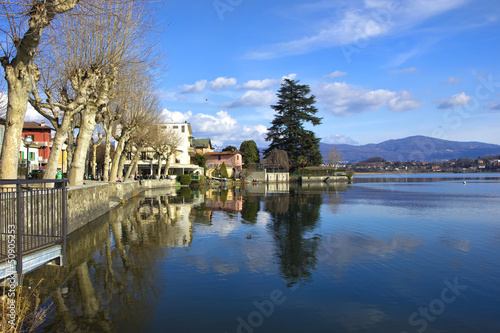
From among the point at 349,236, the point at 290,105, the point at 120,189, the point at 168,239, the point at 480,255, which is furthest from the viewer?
the point at 290,105

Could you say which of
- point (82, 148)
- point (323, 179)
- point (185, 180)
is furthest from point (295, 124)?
point (82, 148)

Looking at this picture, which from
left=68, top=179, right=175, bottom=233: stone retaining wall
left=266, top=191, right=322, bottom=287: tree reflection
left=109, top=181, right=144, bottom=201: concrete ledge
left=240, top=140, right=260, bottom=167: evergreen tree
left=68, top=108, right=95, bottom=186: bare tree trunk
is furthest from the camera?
left=240, top=140, right=260, bottom=167: evergreen tree

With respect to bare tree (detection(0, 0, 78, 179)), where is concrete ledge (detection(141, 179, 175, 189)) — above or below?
below

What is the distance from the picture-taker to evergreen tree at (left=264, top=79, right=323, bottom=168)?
8856 cm

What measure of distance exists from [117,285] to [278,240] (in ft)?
24.2

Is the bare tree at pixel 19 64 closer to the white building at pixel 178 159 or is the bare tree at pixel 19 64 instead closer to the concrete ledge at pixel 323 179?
the white building at pixel 178 159

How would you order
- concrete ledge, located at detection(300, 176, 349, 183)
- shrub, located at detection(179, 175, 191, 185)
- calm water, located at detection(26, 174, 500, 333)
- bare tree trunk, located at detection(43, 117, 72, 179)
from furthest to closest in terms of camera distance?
1. concrete ledge, located at detection(300, 176, 349, 183)
2. shrub, located at detection(179, 175, 191, 185)
3. bare tree trunk, located at detection(43, 117, 72, 179)
4. calm water, located at detection(26, 174, 500, 333)

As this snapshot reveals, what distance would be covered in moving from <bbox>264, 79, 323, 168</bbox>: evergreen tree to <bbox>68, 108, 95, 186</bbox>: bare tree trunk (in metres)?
69.9

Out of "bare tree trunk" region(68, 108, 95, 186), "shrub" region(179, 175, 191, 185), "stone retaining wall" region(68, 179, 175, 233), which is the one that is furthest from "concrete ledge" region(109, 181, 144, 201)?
"shrub" region(179, 175, 191, 185)

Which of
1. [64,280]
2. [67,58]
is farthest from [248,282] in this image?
[67,58]

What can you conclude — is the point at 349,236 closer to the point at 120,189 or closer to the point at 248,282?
the point at 248,282

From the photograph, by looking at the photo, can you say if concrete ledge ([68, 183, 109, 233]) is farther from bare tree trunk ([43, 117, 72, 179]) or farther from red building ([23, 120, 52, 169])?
red building ([23, 120, 52, 169])

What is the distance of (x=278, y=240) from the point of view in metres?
14.9

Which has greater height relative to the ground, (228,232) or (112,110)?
(112,110)
